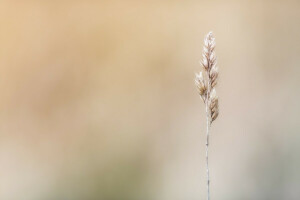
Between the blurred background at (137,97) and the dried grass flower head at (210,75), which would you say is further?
the blurred background at (137,97)

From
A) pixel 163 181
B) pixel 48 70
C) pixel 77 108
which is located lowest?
pixel 163 181

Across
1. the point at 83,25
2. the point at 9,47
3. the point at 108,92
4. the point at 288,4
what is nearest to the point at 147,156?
the point at 108,92

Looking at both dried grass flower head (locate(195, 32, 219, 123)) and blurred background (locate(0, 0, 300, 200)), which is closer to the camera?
dried grass flower head (locate(195, 32, 219, 123))

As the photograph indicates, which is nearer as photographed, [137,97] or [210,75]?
[210,75]

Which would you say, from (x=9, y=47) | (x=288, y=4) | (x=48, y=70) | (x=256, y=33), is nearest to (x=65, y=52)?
(x=48, y=70)

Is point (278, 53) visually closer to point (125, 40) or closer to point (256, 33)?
point (256, 33)

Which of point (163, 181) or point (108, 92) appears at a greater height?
point (108, 92)

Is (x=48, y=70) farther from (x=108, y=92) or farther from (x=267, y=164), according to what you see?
(x=267, y=164)
